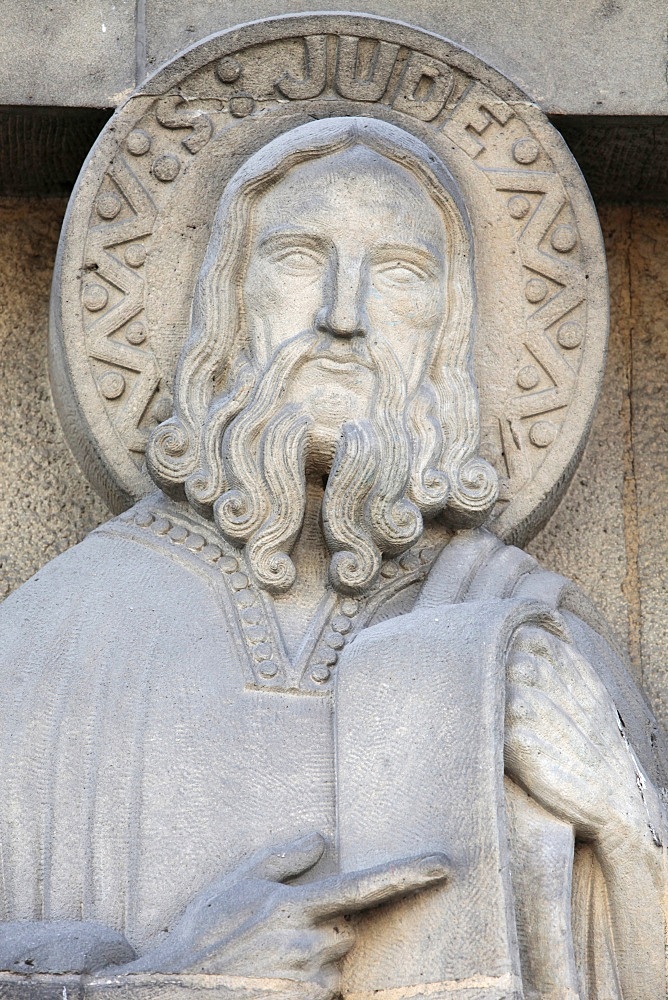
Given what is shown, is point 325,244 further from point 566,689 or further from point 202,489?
point 566,689

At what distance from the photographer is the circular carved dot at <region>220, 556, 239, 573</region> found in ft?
13.3

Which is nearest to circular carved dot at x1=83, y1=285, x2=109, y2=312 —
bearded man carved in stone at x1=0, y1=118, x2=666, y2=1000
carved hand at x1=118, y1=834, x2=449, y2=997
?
bearded man carved in stone at x1=0, y1=118, x2=666, y2=1000

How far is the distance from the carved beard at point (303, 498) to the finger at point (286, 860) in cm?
49

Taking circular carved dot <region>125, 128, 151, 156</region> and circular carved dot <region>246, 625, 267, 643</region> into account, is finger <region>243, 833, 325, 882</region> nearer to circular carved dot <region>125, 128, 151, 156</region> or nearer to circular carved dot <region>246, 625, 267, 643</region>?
circular carved dot <region>246, 625, 267, 643</region>

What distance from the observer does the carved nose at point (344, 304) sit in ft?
13.3

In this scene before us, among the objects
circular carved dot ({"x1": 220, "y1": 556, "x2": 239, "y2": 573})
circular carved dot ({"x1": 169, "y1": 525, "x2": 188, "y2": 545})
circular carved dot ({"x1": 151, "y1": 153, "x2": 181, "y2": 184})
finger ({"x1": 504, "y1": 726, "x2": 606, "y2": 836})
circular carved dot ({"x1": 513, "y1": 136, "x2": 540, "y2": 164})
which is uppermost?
circular carved dot ({"x1": 513, "y1": 136, "x2": 540, "y2": 164})

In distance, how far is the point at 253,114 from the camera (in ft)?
14.5

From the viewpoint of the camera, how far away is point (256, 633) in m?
3.96

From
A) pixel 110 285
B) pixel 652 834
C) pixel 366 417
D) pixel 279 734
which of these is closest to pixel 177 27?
pixel 110 285

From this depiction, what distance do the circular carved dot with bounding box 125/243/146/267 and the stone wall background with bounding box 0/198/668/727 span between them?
476 mm

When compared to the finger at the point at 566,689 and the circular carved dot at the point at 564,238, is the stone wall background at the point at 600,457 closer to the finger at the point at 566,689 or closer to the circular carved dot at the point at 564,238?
the circular carved dot at the point at 564,238

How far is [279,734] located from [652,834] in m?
0.62

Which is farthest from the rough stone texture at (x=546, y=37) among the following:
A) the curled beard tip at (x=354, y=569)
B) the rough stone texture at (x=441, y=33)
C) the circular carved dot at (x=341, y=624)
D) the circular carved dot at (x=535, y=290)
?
the circular carved dot at (x=341, y=624)

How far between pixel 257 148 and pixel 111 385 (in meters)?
0.53
